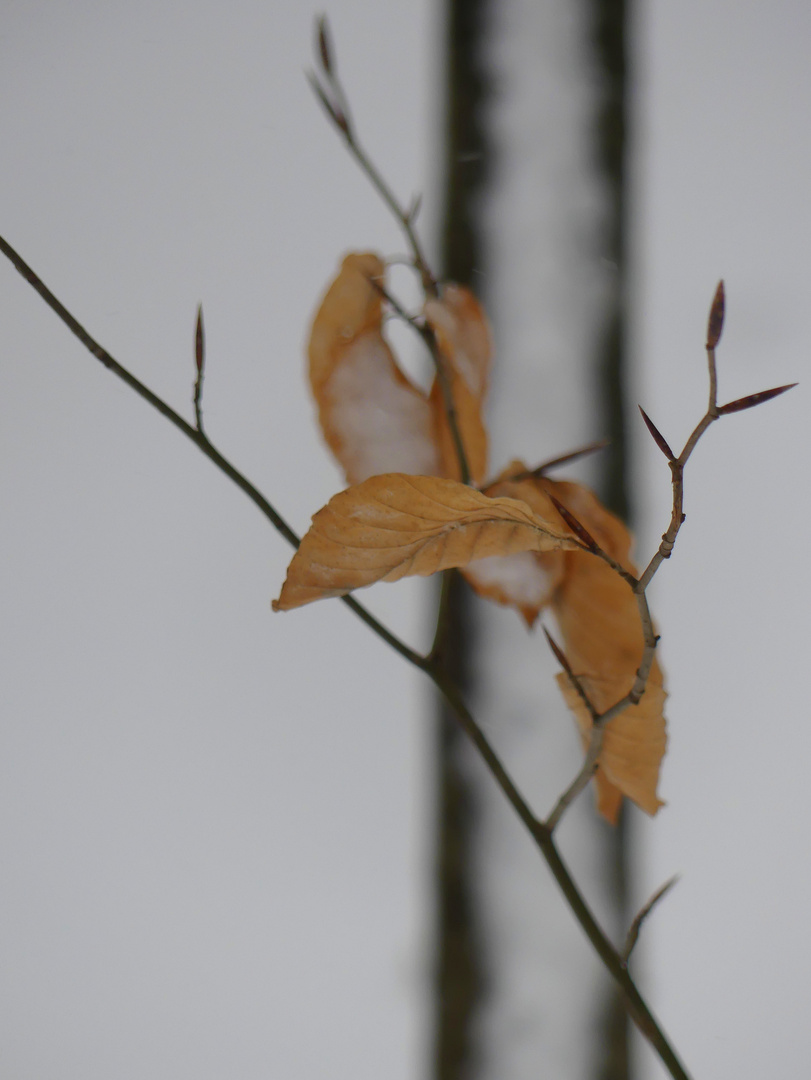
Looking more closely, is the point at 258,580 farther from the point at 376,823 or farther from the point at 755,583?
the point at 755,583

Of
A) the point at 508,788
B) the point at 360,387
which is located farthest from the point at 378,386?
the point at 508,788

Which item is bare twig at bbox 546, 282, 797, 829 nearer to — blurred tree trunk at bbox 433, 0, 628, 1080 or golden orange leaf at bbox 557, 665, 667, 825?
golden orange leaf at bbox 557, 665, 667, 825

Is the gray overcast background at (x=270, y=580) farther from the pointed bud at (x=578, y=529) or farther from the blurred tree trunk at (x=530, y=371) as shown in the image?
the pointed bud at (x=578, y=529)

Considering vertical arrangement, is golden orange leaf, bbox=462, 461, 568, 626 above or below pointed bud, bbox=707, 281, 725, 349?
below

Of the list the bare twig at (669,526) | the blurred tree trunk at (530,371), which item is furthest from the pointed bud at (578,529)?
the blurred tree trunk at (530,371)

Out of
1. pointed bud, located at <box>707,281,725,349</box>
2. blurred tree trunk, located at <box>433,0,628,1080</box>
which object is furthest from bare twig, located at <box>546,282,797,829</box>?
blurred tree trunk, located at <box>433,0,628,1080</box>

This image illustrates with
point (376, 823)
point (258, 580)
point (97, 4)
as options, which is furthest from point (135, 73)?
point (376, 823)

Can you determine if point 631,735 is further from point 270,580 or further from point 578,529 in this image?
point 270,580
